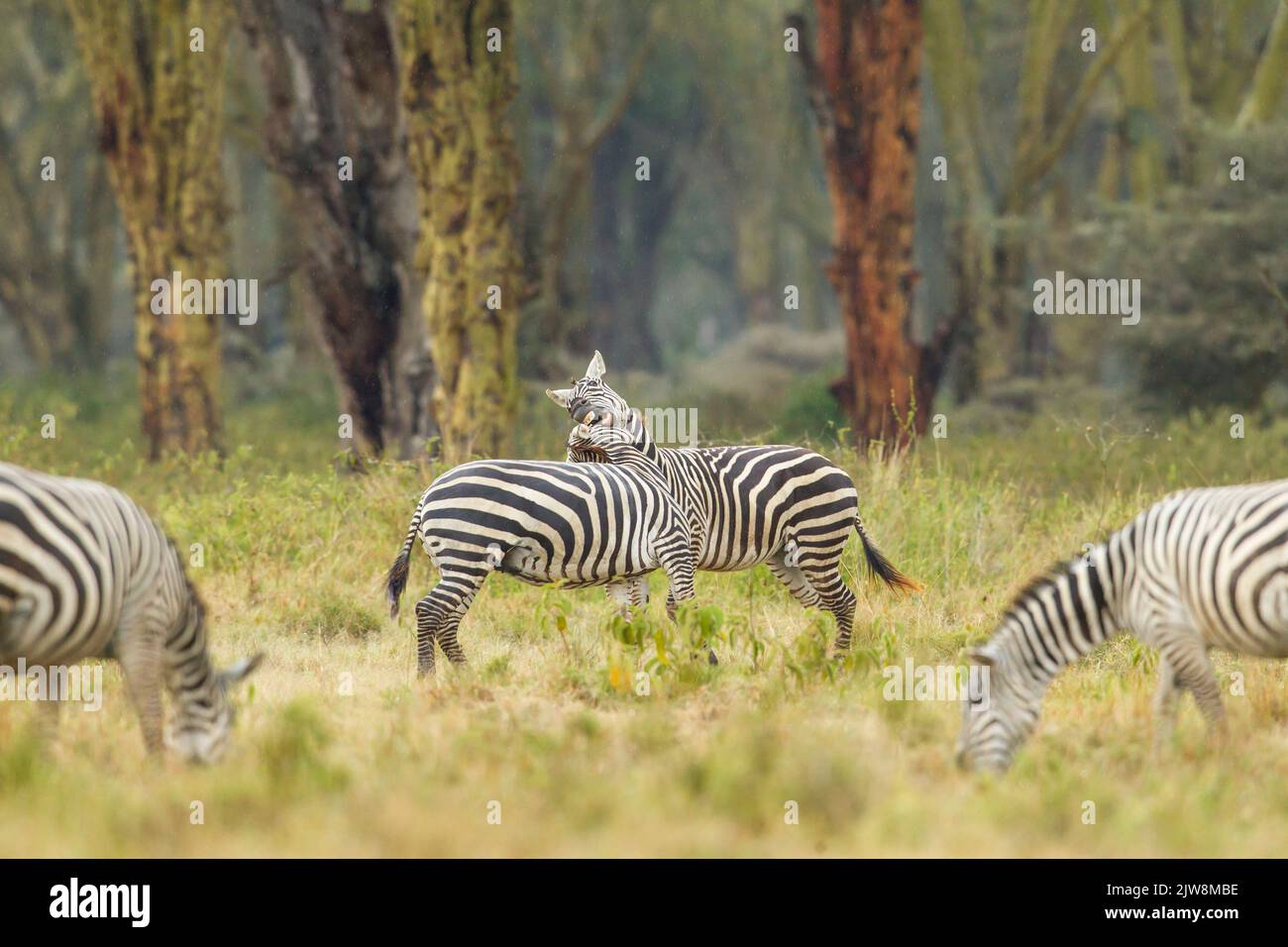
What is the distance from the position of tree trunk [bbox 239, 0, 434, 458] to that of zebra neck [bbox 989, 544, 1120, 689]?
9441 millimetres

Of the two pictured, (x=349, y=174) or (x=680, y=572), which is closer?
(x=680, y=572)

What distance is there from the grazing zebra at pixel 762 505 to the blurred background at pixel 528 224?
2355mm

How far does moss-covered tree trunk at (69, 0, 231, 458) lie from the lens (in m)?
16.5

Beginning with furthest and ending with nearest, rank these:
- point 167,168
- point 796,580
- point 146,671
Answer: point 167,168 < point 796,580 < point 146,671

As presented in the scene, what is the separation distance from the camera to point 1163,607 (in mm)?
6547

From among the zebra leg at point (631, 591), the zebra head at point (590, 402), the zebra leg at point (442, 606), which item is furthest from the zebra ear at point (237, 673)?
the zebra head at point (590, 402)

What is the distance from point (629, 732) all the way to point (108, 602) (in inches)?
85.3

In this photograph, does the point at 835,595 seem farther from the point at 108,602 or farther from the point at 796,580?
→ the point at 108,602

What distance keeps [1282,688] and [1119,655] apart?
116 centimetres

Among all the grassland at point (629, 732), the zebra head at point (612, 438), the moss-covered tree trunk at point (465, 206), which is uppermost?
the moss-covered tree trunk at point (465, 206)

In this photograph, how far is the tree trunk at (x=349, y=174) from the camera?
1531 cm

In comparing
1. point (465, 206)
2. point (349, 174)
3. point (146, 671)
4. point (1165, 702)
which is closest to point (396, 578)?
point (146, 671)

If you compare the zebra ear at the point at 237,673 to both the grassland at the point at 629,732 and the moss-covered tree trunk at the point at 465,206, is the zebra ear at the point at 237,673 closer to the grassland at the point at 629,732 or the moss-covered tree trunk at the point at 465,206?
the grassland at the point at 629,732

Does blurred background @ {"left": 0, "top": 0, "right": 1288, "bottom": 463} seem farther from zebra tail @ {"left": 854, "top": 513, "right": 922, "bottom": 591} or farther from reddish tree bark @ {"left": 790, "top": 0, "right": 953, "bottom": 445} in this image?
zebra tail @ {"left": 854, "top": 513, "right": 922, "bottom": 591}
